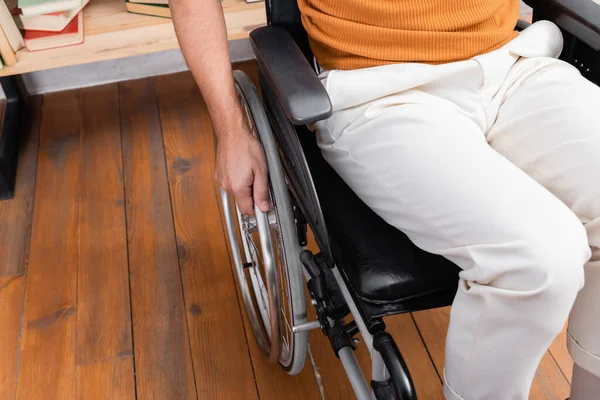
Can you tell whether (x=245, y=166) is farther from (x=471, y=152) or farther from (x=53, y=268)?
(x=53, y=268)

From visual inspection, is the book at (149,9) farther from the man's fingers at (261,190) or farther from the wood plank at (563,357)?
the wood plank at (563,357)

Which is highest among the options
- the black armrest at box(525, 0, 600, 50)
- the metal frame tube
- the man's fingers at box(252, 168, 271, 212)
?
the black armrest at box(525, 0, 600, 50)

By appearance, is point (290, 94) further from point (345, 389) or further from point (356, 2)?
point (345, 389)

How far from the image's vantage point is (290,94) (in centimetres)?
88

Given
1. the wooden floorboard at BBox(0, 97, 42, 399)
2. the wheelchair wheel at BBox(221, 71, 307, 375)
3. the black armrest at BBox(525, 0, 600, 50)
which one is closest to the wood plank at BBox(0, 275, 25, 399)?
the wooden floorboard at BBox(0, 97, 42, 399)

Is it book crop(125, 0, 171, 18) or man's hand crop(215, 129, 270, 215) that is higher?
man's hand crop(215, 129, 270, 215)

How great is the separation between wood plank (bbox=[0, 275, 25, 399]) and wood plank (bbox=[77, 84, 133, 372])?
150mm

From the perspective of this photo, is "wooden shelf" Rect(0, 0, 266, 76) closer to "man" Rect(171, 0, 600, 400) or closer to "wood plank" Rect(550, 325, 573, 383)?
"man" Rect(171, 0, 600, 400)

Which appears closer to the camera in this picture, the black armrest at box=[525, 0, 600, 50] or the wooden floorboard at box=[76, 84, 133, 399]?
the black armrest at box=[525, 0, 600, 50]

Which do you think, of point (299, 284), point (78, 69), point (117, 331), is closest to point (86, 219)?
point (117, 331)

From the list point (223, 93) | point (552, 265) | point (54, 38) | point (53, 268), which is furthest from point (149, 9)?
point (552, 265)

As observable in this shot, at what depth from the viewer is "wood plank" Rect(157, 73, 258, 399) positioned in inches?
57.5

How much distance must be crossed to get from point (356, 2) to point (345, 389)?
2.68 feet

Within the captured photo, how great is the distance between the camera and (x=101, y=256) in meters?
1.76
